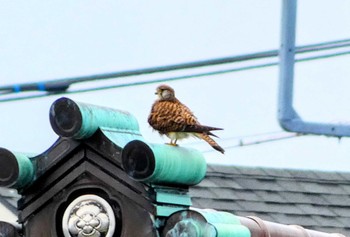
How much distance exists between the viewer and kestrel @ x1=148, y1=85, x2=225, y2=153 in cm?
469

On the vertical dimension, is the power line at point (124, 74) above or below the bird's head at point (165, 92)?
above

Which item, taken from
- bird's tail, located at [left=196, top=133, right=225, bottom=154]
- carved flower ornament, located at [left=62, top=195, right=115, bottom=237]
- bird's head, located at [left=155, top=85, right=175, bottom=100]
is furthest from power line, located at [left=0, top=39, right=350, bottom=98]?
carved flower ornament, located at [left=62, top=195, right=115, bottom=237]

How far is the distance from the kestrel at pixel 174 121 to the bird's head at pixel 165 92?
22 cm

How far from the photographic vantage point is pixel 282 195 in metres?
10.3

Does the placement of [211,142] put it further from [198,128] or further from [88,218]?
[88,218]

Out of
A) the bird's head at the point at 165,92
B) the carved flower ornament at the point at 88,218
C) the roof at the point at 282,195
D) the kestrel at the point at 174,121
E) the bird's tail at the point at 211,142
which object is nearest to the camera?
the carved flower ornament at the point at 88,218

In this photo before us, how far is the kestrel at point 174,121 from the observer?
4.69 meters

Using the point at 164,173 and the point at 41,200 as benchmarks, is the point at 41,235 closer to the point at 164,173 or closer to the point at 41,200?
the point at 41,200

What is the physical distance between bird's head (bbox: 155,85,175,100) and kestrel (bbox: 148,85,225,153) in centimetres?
22

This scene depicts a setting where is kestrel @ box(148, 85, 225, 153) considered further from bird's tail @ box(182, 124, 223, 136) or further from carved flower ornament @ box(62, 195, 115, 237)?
carved flower ornament @ box(62, 195, 115, 237)

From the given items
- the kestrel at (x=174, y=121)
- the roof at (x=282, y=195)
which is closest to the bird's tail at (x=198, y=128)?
the kestrel at (x=174, y=121)

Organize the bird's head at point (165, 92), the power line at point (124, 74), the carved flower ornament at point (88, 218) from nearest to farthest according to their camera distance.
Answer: the carved flower ornament at point (88, 218), the bird's head at point (165, 92), the power line at point (124, 74)

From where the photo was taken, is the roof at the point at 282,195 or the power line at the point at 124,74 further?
the roof at the point at 282,195

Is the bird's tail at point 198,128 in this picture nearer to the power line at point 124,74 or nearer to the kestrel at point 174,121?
the kestrel at point 174,121
